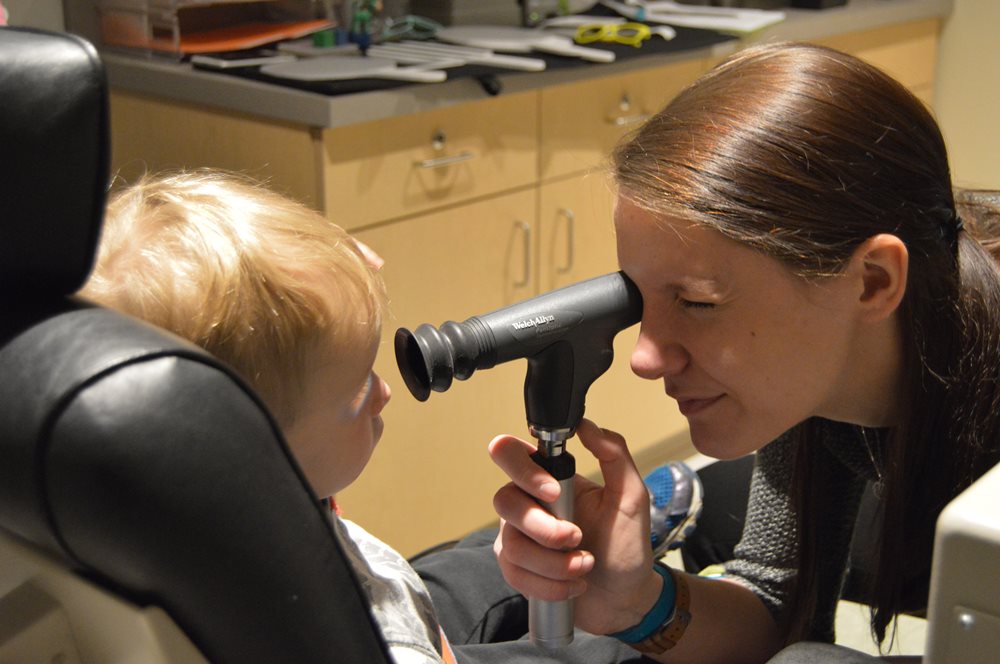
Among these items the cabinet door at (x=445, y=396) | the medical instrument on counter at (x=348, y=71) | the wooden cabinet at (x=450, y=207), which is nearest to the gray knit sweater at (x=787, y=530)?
the wooden cabinet at (x=450, y=207)

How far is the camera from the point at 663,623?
122 centimetres

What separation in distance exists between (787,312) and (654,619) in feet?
1.20

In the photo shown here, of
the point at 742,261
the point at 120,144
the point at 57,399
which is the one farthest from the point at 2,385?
the point at 120,144

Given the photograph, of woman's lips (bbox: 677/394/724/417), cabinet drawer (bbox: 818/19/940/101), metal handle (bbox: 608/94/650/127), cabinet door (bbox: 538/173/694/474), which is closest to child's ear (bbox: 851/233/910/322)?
woman's lips (bbox: 677/394/724/417)

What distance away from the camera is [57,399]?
1.83ft

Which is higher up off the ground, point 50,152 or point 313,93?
point 50,152

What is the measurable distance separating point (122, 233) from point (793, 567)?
2.83 ft

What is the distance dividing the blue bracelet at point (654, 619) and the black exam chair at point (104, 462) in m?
0.62

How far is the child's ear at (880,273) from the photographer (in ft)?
3.42

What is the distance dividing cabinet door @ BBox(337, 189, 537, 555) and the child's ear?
1.16 meters

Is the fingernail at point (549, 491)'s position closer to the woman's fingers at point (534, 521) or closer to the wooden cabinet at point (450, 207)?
the woman's fingers at point (534, 521)

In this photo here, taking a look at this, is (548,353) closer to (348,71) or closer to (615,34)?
(348,71)

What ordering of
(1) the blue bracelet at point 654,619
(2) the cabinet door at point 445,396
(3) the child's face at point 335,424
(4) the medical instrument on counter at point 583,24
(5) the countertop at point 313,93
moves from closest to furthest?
(3) the child's face at point 335,424 → (1) the blue bracelet at point 654,619 → (5) the countertop at point 313,93 → (2) the cabinet door at point 445,396 → (4) the medical instrument on counter at point 583,24

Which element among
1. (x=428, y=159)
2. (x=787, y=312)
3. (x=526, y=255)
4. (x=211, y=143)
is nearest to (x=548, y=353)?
(x=787, y=312)
